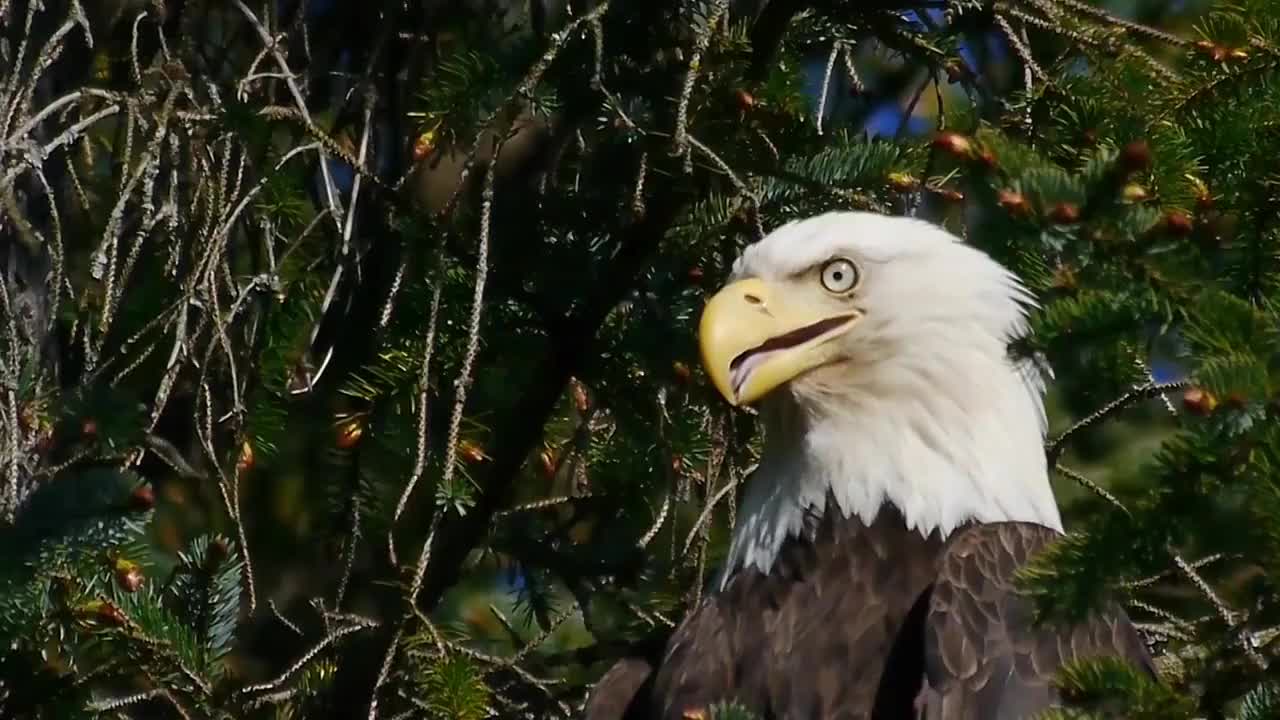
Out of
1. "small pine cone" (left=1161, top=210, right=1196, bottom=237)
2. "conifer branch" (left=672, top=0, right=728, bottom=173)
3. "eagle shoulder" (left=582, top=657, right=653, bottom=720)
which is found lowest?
"eagle shoulder" (left=582, top=657, right=653, bottom=720)

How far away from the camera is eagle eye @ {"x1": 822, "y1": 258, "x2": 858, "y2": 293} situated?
10.7 feet

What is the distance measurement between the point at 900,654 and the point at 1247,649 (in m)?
1.09

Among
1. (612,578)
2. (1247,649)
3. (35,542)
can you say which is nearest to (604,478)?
(612,578)

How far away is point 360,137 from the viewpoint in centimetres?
342

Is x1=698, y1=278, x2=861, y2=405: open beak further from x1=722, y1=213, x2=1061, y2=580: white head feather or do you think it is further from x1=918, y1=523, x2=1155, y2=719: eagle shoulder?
x1=918, y1=523, x2=1155, y2=719: eagle shoulder

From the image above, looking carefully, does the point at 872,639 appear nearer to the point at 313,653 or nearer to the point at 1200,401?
the point at 313,653

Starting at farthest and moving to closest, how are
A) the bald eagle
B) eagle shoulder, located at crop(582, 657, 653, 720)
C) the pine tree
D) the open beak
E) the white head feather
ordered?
the white head feather, eagle shoulder, located at crop(582, 657, 653, 720), the bald eagle, the open beak, the pine tree

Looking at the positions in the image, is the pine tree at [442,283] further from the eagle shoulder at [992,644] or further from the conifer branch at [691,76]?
the eagle shoulder at [992,644]

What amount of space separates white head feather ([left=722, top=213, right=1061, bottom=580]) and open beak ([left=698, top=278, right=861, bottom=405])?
0.05 metres

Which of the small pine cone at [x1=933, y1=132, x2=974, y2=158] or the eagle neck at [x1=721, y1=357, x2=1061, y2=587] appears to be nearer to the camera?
the small pine cone at [x1=933, y1=132, x2=974, y2=158]

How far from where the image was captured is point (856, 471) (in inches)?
135

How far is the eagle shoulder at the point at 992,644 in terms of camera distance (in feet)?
9.40

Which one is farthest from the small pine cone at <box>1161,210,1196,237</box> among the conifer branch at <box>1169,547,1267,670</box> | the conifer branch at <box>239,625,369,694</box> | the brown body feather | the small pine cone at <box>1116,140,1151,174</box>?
the conifer branch at <box>239,625,369,694</box>

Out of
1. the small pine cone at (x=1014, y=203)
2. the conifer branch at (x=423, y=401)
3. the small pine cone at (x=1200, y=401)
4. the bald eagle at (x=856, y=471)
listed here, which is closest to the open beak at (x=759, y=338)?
the bald eagle at (x=856, y=471)
